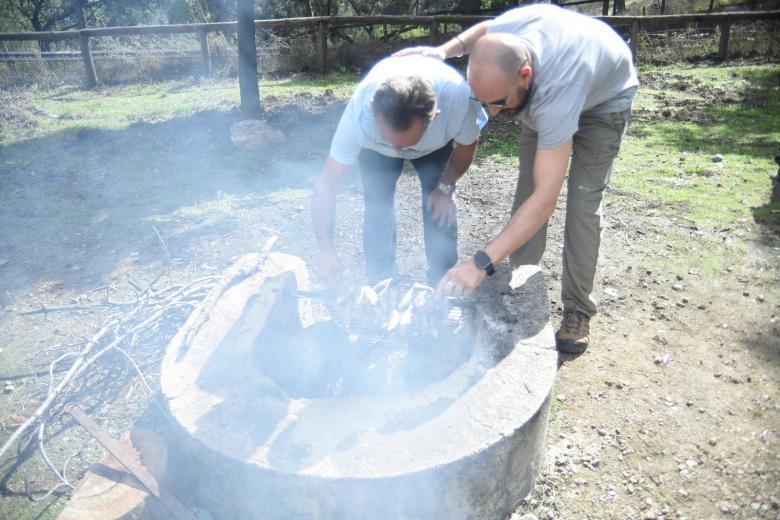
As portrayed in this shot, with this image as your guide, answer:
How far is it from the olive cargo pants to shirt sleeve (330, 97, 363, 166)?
965mm

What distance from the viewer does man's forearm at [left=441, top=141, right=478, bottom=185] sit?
276cm

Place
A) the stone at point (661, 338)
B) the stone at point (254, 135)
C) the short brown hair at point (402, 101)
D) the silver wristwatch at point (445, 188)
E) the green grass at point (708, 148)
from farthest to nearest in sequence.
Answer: the stone at point (254, 135) → the green grass at point (708, 148) → the stone at point (661, 338) → the silver wristwatch at point (445, 188) → the short brown hair at point (402, 101)

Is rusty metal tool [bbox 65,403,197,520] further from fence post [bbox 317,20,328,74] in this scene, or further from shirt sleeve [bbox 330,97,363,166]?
fence post [bbox 317,20,328,74]

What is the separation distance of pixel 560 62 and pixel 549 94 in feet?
0.44

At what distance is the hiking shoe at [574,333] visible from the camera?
9.62ft

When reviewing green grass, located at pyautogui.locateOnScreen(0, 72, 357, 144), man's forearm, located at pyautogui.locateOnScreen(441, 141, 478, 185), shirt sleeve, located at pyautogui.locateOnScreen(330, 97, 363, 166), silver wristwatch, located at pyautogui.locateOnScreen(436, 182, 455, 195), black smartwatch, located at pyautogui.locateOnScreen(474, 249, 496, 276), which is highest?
shirt sleeve, located at pyautogui.locateOnScreen(330, 97, 363, 166)

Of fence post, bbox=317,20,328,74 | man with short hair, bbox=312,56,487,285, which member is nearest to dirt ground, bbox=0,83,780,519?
man with short hair, bbox=312,56,487,285

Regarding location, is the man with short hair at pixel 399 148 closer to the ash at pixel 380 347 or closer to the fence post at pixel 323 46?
the ash at pixel 380 347

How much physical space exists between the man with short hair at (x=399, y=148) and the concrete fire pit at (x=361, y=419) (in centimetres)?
50

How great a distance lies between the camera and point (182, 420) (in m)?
1.78

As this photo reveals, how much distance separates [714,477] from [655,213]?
2.70 m

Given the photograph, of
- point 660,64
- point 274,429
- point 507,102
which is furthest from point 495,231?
point 660,64

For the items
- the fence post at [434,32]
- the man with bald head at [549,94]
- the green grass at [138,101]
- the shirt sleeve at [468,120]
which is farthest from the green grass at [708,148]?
the green grass at [138,101]

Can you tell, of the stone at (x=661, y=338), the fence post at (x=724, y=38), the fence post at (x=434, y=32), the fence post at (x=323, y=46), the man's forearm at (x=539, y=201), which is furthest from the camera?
the fence post at (x=724, y=38)
